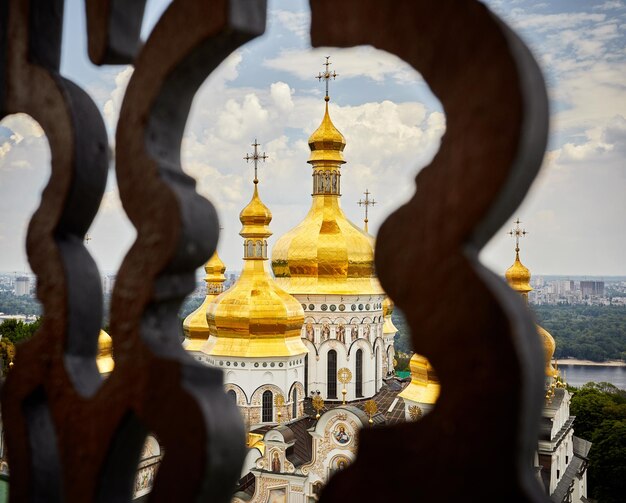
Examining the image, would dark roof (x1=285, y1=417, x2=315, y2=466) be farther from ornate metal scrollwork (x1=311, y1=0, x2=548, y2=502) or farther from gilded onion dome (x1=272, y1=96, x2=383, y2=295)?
ornate metal scrollwork (x1=311, y1=0, x2=548, y2=502)

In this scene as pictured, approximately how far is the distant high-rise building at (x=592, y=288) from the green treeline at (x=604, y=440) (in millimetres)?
23616

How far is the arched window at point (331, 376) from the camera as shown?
60.4 ft

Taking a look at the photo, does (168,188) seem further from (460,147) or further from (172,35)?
(460,147)

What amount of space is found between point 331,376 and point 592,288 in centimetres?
3477

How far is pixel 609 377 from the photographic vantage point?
42.1 metres

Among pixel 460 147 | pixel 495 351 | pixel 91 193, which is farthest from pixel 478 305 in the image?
pixel 91 193

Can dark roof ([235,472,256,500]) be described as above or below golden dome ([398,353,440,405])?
below

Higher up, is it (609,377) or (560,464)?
(560,464)

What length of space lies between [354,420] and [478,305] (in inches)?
527

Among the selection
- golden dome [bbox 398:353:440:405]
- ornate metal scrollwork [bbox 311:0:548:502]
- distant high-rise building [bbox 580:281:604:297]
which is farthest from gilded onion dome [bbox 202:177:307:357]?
distant high-rise building [bbox 580:281:604:297]

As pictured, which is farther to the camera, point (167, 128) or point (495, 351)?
point (167, 128)

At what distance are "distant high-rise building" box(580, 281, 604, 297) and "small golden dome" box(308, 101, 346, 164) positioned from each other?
3240cm

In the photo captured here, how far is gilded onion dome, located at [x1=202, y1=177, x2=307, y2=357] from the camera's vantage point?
16.5 meters

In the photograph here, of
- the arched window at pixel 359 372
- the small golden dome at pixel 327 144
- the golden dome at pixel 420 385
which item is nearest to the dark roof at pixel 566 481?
the golden dome at pixel 420 385
